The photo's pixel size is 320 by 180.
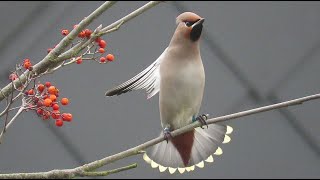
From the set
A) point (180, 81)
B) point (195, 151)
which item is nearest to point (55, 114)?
point (180, 81)

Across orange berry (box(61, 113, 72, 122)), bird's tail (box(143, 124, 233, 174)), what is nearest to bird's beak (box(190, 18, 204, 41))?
bird's tail (box(143, 124, 233, 174))

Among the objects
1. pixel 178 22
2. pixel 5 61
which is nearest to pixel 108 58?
pixel 178 22

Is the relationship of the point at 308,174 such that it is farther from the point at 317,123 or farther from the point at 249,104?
the point at 249,104

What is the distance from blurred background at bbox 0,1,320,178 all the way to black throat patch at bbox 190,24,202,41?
3.57 feet

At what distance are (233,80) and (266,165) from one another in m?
0.46

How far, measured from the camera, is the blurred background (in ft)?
10.6

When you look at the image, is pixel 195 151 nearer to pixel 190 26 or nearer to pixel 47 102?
pixel 190 26

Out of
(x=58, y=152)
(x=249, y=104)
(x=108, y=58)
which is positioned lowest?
(x=249, y=104)

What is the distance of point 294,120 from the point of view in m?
3.40

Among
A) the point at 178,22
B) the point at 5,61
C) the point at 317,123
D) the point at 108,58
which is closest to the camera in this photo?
the point at 108,58

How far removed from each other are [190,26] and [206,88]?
4.04 feet

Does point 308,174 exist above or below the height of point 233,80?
below

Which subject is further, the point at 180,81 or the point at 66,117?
the point at 180,81

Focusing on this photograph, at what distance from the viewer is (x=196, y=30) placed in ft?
6.70
